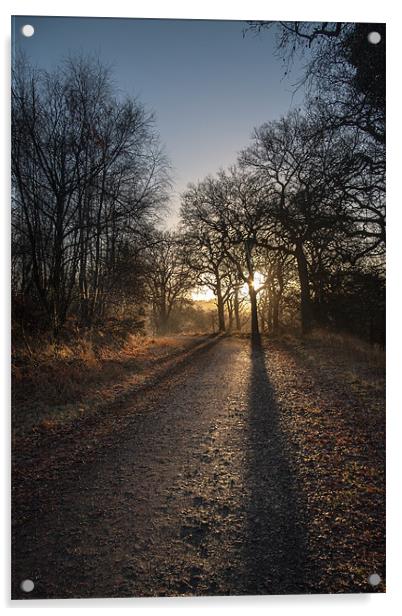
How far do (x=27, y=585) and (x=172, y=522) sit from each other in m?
0.97

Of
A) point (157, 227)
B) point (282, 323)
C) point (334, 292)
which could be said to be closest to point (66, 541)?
point (157, 227)

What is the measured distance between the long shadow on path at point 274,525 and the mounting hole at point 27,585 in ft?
4.29

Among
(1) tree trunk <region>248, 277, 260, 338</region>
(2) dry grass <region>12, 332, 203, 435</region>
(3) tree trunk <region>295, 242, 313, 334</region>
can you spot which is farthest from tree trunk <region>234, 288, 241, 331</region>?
(2) dry grass <region>12, 332, 203, 435</region>

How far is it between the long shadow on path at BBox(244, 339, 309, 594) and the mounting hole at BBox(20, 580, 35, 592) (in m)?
1.31

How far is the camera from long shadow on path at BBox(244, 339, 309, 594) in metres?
2.15

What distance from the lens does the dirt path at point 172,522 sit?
6.96ft

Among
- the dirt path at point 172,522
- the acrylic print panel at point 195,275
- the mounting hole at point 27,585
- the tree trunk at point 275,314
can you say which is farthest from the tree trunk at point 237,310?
the mounting hole at point 27,585

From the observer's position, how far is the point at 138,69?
10.4ft

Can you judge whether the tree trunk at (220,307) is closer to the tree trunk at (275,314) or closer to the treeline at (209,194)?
the treeline at (209,194)

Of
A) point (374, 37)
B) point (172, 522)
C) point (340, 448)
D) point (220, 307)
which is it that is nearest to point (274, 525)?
point (172, 522)

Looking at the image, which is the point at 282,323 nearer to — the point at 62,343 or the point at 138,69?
the point at 62,343

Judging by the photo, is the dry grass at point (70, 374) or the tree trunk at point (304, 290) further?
the tree trunk at point (304, 290)

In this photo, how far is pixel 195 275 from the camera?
4.13 m

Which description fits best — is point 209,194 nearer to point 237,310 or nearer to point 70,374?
point 237,310
